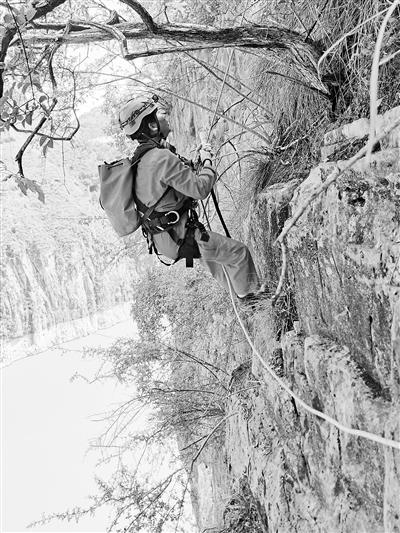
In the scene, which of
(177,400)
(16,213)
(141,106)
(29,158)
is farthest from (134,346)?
(29,158)

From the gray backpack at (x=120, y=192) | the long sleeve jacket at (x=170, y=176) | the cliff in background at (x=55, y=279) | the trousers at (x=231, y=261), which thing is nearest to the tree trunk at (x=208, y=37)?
the long sleeve jacket at (x=170, y=176)

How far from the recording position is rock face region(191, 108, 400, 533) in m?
2.07

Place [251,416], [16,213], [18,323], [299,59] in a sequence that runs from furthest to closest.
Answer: [16,213], [18,323], [251,416], [299,59]

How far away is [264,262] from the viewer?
4.09 metres

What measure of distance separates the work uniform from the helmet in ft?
0.60

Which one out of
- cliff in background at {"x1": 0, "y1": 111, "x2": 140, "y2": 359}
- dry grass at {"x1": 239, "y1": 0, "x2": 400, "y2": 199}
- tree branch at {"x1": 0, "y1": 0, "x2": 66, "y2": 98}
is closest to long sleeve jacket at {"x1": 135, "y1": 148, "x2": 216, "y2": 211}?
dry grass at {"x1": 239, "y1": 0, "x2": 400, "y2": 199}

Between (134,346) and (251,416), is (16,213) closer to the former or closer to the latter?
(134,346)

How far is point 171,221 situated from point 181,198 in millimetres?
158

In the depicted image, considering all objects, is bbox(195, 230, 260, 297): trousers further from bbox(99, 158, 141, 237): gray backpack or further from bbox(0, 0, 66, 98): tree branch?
bbox(0, 0, 66, 98): tree branch

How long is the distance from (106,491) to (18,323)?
21535 millimetres

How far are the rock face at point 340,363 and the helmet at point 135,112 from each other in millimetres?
943

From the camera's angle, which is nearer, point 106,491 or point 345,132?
point 345,132

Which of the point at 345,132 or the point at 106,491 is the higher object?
the point at 345,132

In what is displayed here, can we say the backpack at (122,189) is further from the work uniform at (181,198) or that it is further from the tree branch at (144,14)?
the tree branch at (144,14)
